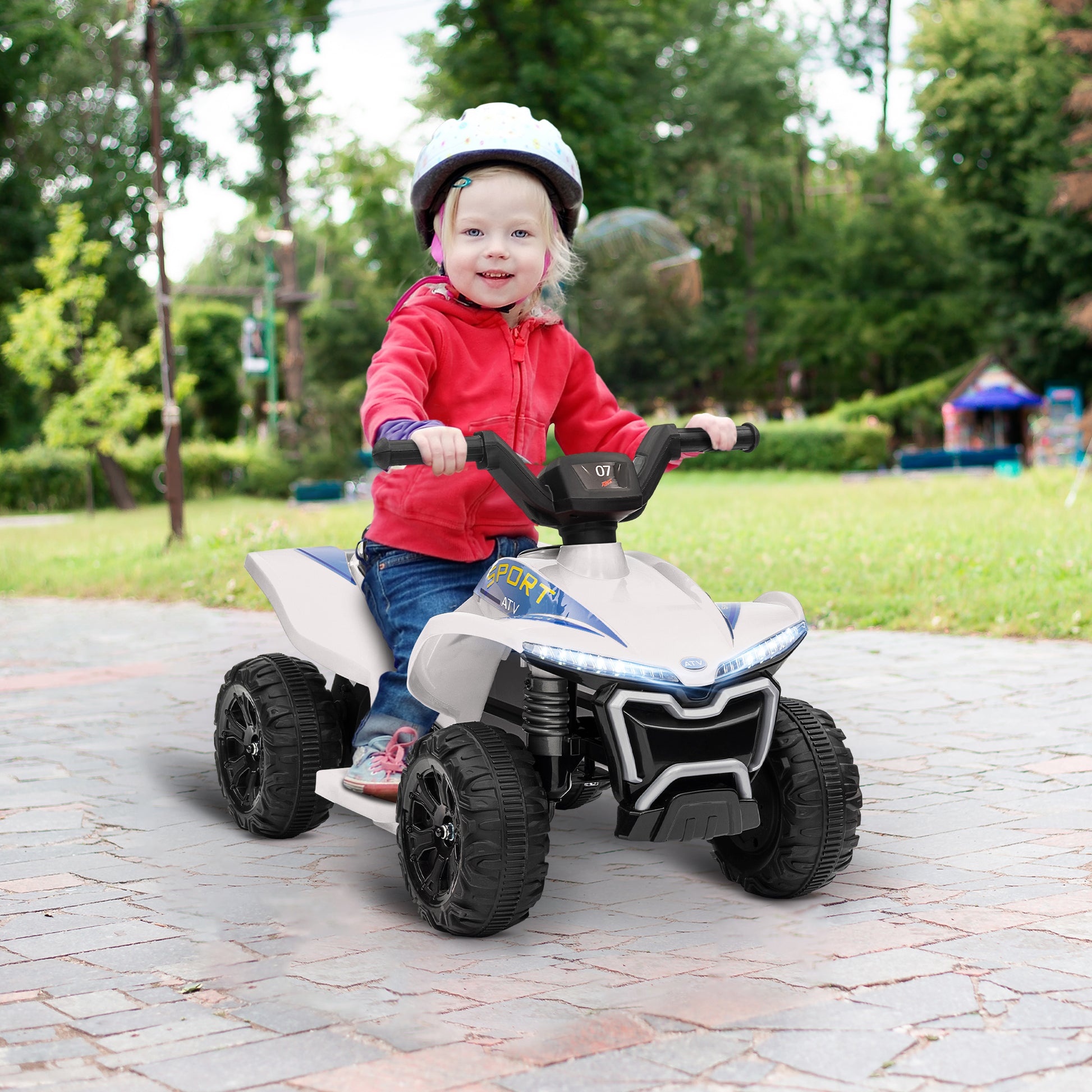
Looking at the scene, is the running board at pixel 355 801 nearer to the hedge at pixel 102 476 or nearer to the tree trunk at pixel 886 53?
the hedge at pixel 102 476

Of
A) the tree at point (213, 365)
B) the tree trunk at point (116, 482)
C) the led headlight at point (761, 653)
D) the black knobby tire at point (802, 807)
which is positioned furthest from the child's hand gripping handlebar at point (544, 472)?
the tree at point (213, 365)

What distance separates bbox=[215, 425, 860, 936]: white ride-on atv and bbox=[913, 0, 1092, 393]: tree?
34.0 m

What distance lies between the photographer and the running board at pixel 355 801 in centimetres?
343

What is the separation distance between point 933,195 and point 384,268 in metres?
18.2

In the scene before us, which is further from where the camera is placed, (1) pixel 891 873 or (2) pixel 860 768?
(2) pixel 860 768

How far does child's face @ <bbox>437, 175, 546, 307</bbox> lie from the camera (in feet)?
11.5

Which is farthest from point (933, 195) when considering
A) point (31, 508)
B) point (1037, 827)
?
point (1037, 827)

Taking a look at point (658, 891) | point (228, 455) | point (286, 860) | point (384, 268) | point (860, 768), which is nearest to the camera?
point (658, 891)

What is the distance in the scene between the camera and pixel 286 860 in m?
3.87

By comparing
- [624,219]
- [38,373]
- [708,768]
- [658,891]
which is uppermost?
[624,219]

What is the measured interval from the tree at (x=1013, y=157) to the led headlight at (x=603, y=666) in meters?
34.5

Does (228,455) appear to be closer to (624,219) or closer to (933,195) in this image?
(624,219)

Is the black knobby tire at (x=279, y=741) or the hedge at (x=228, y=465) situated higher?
the hedge at (x=228, y=465)

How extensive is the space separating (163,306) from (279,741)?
13370 mm
